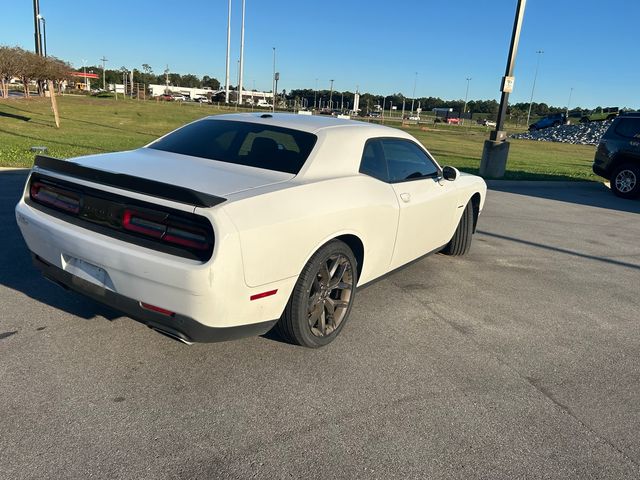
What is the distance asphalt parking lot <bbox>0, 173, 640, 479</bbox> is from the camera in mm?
2447

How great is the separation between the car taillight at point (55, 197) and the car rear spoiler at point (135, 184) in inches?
4.8

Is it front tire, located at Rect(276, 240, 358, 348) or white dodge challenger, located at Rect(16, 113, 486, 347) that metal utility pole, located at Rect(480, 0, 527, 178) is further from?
front tire, located at Rect(276, 240, 358, 348)

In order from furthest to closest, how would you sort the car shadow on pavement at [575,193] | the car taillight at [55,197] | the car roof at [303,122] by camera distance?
the car shadow on pavement at [575,193] → the car roof at [303,122] → the car taillight at [55,197]

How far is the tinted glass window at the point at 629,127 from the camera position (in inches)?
465

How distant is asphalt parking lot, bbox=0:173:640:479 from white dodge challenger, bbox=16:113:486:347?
37 cm

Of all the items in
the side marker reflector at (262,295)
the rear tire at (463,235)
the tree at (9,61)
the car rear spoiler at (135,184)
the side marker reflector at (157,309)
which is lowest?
the rear tire at (463,235)

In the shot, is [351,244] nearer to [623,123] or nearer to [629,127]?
[629,127]

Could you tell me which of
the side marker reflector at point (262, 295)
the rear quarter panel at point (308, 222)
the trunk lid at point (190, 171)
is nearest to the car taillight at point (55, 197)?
the trunk lid at point (190, 171)

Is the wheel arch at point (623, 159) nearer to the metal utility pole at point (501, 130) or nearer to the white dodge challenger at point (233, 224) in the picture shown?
the metal utility pole at point (501, 130)

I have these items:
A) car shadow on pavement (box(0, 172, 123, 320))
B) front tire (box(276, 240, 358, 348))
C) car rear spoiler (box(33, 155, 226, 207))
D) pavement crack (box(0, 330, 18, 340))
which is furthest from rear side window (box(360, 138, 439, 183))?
pavement crack (box(0, 330, 18, 340))

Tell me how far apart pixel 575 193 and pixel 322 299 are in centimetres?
1107

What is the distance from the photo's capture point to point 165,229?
2.78m

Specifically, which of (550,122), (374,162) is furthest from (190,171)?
(550,122)

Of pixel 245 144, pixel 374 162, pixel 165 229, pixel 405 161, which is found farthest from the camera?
pixel 405 161
